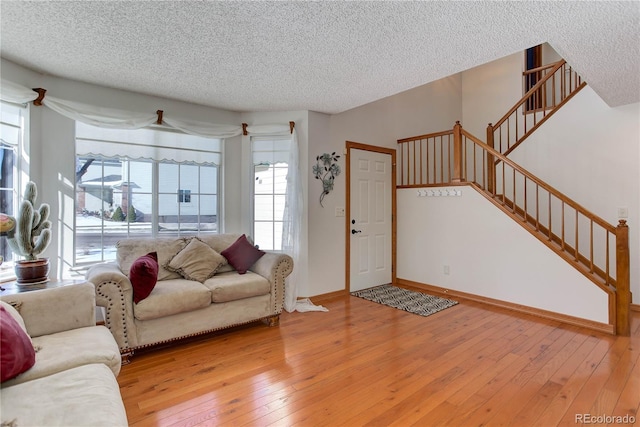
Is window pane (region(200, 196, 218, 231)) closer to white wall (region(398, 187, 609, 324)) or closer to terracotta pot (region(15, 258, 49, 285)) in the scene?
terracotta pot (region(15, 258, 49, 285))

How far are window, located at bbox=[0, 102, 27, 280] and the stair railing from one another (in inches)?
226

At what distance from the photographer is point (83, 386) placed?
1.37 metres

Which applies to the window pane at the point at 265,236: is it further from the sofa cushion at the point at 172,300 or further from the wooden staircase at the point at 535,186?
the wooden staircase at the point at 535,186

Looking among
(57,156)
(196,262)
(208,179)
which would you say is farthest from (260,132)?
(57,156)

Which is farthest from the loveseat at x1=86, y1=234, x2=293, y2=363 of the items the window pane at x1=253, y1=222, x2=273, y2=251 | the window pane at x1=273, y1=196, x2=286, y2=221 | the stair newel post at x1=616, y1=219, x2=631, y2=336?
the stair newel post at x1=616, y1=219, x2=631, y2=336

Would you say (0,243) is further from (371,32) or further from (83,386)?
(371,32)

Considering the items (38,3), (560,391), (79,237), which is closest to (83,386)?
(38,3)

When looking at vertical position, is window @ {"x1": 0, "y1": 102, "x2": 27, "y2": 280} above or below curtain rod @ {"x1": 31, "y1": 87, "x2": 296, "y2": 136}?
below

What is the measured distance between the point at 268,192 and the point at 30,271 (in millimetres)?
2399

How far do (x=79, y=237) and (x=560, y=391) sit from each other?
13.6 ft

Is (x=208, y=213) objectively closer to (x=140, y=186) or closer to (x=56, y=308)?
(x=140, y=186)

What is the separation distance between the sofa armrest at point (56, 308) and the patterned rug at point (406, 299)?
118 inches

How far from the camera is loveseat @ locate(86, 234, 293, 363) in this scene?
249cm

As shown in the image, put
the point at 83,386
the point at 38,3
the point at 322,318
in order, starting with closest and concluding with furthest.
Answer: the point at 83,386 → the point at 38,3 → the point at 322,318
